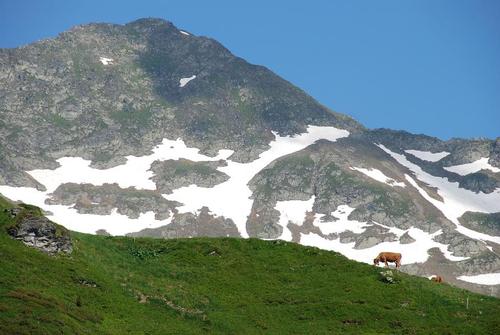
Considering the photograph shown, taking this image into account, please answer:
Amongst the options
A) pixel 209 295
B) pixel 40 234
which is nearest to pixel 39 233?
pixel 40 234

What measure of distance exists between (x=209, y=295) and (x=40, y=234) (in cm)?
1598

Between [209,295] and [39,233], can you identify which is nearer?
[39,233]

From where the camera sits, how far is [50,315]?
45.5 metres

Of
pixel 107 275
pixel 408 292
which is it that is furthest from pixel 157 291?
pixel 408 292

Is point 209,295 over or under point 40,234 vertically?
under

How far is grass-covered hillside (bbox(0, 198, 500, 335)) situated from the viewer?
49.3 metres

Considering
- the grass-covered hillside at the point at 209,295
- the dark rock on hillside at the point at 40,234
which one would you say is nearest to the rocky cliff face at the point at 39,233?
the dark rock on hillside at the point at 40,234

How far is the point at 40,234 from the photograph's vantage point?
2323 inches

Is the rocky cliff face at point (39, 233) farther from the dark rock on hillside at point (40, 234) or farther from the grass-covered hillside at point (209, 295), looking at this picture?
the grass-covered hillside at point (209, 295)

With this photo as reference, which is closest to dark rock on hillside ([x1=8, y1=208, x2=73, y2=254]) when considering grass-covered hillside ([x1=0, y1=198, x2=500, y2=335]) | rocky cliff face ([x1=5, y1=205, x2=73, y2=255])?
rocky cliff face ([x1=5, y1=205, x2=73, y2=255])

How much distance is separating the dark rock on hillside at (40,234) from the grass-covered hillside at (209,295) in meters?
0.96

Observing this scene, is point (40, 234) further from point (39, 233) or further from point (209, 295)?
point (209, 295)

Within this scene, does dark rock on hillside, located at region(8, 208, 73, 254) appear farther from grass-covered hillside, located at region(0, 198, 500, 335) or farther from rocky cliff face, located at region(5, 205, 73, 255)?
grass-covered hillside, located at region(0, 198, 500, 335)

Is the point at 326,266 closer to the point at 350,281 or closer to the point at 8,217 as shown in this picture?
the point at 350,281
